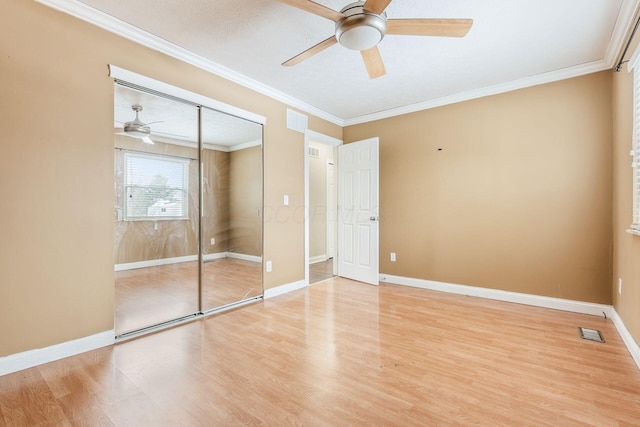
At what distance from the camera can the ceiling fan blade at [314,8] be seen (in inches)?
65.2

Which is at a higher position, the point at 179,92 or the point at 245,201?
the point at 179,92

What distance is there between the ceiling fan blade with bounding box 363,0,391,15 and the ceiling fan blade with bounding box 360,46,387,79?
341 millimetres

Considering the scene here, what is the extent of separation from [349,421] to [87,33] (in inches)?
123

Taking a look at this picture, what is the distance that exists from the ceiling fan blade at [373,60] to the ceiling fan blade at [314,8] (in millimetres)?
369

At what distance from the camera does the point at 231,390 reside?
170cm

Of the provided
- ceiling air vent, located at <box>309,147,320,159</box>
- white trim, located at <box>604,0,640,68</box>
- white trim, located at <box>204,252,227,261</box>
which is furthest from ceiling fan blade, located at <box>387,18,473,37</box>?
ceiling air vent, located at <box>309,147,320,159</box>

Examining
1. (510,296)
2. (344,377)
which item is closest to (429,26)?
(344,377)

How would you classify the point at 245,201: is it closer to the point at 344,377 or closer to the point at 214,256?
the point at 214,256

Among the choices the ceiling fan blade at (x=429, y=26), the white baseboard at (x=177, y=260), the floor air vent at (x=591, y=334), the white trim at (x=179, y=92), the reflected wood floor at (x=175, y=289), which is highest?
the ceiling fan blade at (x=429, y=26)

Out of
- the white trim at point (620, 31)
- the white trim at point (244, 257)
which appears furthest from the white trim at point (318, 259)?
the white trim at point (620, 31)

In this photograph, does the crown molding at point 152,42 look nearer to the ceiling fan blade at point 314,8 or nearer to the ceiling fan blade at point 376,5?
the ceiling fan blade at point 314,8

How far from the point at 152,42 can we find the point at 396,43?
2122 millimetres

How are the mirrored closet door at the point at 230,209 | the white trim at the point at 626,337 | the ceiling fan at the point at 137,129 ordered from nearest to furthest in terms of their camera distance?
the white trim at the point at 626,337 < the ceiling fan at the point at 137,129 < the mirrored closet door at the point at 230,209

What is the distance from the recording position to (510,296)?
133 inches
